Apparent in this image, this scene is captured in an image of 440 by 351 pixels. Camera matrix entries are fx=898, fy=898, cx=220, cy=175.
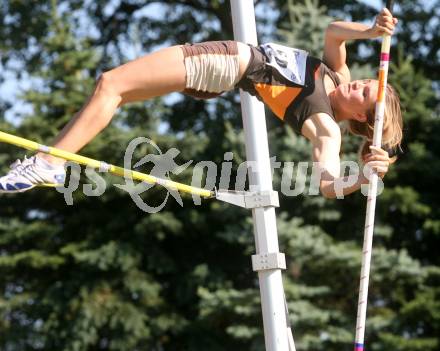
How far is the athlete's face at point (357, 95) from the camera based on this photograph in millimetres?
3398

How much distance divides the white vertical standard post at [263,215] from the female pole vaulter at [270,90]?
0.45 meters

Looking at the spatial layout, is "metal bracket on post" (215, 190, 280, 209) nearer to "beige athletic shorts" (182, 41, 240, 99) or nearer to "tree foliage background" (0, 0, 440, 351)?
"beige athletic shorts" (182, 41, 240, 99)

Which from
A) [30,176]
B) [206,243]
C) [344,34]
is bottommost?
[30,176]

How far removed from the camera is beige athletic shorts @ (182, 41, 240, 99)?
315 centimetres

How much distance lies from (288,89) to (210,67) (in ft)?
1.09

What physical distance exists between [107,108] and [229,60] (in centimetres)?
48

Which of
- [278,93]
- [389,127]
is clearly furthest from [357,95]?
[278,93]

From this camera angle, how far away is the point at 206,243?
406 inches

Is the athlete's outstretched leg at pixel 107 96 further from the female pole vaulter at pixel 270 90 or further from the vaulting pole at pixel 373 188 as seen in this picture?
the vaulting pole at pixel 373 188

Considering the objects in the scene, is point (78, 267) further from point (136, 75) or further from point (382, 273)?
point (136, 75)

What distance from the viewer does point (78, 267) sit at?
10.0 metres

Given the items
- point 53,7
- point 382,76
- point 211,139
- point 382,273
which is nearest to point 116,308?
point 211,139

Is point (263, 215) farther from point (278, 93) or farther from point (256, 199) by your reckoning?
point (278, 93)

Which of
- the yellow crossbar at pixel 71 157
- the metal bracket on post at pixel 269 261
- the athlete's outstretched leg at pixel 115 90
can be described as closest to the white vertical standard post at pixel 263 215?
the metal bracket on post at pixel 269 261
